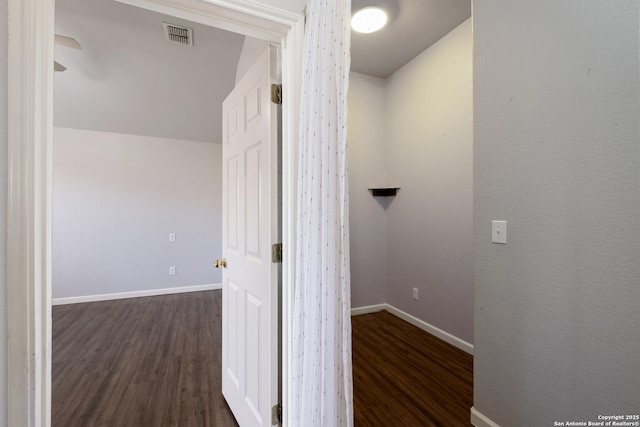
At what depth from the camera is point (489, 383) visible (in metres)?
1.42

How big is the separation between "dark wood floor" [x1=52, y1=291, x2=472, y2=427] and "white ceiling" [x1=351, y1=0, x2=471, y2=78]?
2.74 m

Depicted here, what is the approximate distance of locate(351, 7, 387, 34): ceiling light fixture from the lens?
2.03 meters

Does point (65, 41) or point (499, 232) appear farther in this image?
point (65, 41)

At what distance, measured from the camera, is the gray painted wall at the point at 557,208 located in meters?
0.97

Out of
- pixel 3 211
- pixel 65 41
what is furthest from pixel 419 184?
pixel 65 41

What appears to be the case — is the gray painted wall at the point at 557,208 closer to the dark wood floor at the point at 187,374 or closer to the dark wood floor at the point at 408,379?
the dark wood floor at the point at 408,379

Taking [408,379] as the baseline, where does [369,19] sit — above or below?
above

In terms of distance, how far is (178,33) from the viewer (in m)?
2.18

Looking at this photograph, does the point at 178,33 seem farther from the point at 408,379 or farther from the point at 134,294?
the point at 134,294

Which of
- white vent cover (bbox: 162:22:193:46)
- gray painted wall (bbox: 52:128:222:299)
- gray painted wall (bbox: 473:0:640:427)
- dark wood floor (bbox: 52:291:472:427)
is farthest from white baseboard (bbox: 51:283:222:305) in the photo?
gray painted wall (bbox: 473:0:640:427)

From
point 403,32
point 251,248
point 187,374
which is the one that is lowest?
point 187,374

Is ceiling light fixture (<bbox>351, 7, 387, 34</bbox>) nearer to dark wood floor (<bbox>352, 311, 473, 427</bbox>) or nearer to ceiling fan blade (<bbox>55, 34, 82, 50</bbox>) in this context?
ceiling fan blade (<bbox>55, 34, 82, 50</bbox>)

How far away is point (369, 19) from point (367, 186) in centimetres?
157

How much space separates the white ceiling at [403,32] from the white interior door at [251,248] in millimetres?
1267
